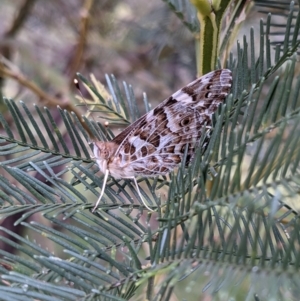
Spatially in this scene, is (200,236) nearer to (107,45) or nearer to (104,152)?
(104,152)

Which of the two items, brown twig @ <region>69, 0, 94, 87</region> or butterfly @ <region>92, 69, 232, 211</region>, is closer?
butterfly @ <region>92, 69, 232, 211</region>

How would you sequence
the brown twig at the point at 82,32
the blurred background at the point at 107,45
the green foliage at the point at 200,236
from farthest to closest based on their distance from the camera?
1. the blurred background at the point at 107,45
2. the brown twig at the point at 82,32
3. the green foliage at the point at 200,236

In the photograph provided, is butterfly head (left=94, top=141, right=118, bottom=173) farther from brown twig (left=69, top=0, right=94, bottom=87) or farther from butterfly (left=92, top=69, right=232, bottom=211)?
brown twig (left=69, top=0, right=94, bottom=87)

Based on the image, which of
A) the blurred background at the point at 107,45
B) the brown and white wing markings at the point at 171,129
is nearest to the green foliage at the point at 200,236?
the brown and white wing markings at the point at 171,129

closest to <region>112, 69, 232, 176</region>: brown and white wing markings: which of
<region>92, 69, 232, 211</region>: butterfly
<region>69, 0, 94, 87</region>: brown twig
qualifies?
<region>92, 69, 232, 211</region>: butterfly

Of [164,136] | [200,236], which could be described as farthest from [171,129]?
[200,236]

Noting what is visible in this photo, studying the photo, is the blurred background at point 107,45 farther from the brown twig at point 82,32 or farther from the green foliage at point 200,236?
the green foliage at point 200,236

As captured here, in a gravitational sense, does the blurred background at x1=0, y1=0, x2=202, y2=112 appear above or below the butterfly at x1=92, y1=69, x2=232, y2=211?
above

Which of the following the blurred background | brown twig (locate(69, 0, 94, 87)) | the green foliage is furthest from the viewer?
the blurred background
